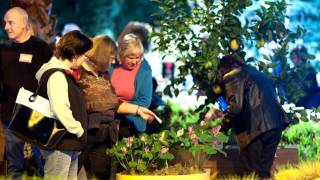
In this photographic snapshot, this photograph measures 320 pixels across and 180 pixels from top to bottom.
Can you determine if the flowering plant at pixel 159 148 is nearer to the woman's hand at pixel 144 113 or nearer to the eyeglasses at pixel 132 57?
the woman's hand at pixel 144 113

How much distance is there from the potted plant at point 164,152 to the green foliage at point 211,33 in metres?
2.66

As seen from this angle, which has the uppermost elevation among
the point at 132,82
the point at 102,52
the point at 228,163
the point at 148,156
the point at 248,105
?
the point at 102,52

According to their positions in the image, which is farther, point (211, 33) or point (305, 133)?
point (305, 133)

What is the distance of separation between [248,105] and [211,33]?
5.78 feet

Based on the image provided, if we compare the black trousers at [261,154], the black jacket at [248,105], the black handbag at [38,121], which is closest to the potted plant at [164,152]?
the black handbag at [38,121]

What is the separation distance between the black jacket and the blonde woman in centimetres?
84

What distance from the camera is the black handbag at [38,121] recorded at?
884 centimetres

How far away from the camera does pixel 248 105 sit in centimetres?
1118

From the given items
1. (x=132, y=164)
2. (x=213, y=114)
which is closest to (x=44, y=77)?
(x=132, y=164)

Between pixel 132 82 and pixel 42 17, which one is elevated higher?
pixel 42 17

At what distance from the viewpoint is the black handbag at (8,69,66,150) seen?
29.0 feet

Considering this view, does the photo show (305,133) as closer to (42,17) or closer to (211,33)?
(211,33)

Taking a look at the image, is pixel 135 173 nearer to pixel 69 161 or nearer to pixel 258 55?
pixel 69 161

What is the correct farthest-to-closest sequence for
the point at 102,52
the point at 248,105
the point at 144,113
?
the point at 248,105 → the point at 144,113 → the point at 102,52
